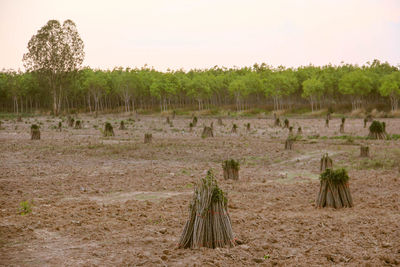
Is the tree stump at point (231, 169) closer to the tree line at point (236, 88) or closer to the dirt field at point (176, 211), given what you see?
the dirt field at point (176, 211)

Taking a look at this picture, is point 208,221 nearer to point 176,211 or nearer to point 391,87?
point 176,211

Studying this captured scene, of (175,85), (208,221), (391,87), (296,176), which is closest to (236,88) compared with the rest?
(175,85)

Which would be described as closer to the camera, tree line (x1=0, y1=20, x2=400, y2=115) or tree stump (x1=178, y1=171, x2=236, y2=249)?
tree stump (x1=178, y1=171, x2=236, y2=249)

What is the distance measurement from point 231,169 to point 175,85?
222 feet

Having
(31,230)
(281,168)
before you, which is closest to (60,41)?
(281,168)

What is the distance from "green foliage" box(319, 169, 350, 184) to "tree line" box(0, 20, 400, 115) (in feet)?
177

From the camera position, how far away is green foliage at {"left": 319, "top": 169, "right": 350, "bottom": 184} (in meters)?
9.09

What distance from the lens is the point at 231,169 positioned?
1316cm

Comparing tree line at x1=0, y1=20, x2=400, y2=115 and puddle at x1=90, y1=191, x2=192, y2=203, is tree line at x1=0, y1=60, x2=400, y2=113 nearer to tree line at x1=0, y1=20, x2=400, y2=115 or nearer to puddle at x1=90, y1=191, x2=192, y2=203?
tree line at x1=0, y1=20, x2=400, y2=115

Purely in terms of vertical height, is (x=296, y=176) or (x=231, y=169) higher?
(x=231, y=169)

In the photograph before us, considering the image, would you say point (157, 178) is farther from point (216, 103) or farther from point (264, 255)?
point (216, 103)

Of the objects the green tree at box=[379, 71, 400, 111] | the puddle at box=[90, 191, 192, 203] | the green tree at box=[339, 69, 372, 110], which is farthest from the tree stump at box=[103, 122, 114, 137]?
the green tree at box=[339, 69, 372, 110]

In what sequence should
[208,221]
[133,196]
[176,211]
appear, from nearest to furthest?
[208,221] → [176,211] → [133,196]

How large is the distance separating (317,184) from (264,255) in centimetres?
620
